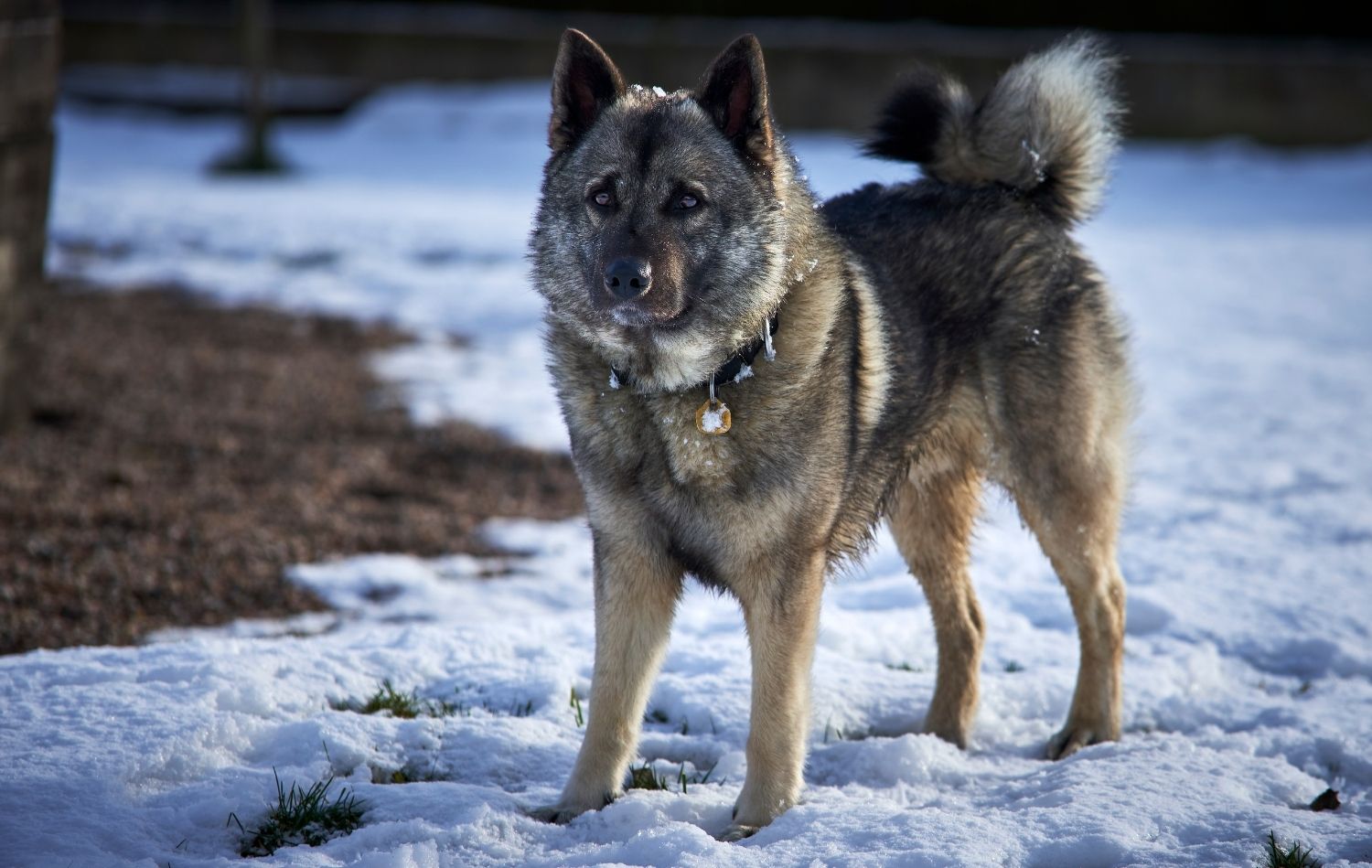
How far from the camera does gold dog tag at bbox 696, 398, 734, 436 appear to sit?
117 inches

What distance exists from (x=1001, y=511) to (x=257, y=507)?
3.74m

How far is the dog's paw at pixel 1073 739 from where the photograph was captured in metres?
3.66

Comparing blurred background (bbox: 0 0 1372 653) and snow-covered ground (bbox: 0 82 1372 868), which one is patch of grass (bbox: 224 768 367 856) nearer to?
snow-covered ground (bbox: 0 82 1372 868)

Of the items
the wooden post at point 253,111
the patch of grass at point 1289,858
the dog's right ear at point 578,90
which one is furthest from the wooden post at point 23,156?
the wooden post at point 253,111

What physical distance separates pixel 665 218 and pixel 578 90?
0.49 metres

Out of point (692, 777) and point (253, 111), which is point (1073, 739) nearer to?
point (692, 777)

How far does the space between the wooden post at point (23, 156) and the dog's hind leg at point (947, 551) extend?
4.59m

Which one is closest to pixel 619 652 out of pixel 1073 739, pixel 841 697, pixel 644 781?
pixel 644 781

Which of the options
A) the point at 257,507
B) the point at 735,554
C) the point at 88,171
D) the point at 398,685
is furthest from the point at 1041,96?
the point at 88,171

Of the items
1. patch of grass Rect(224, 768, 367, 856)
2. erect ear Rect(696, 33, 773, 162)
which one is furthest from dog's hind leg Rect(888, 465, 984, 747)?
patch of grass Rect(224, 768, 367, 856)

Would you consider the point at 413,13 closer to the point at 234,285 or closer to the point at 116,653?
the point at 234,285

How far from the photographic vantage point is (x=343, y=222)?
1224 cm

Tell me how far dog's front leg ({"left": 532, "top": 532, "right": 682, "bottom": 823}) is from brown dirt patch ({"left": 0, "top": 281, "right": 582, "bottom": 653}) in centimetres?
205

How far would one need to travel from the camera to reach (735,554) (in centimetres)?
302
